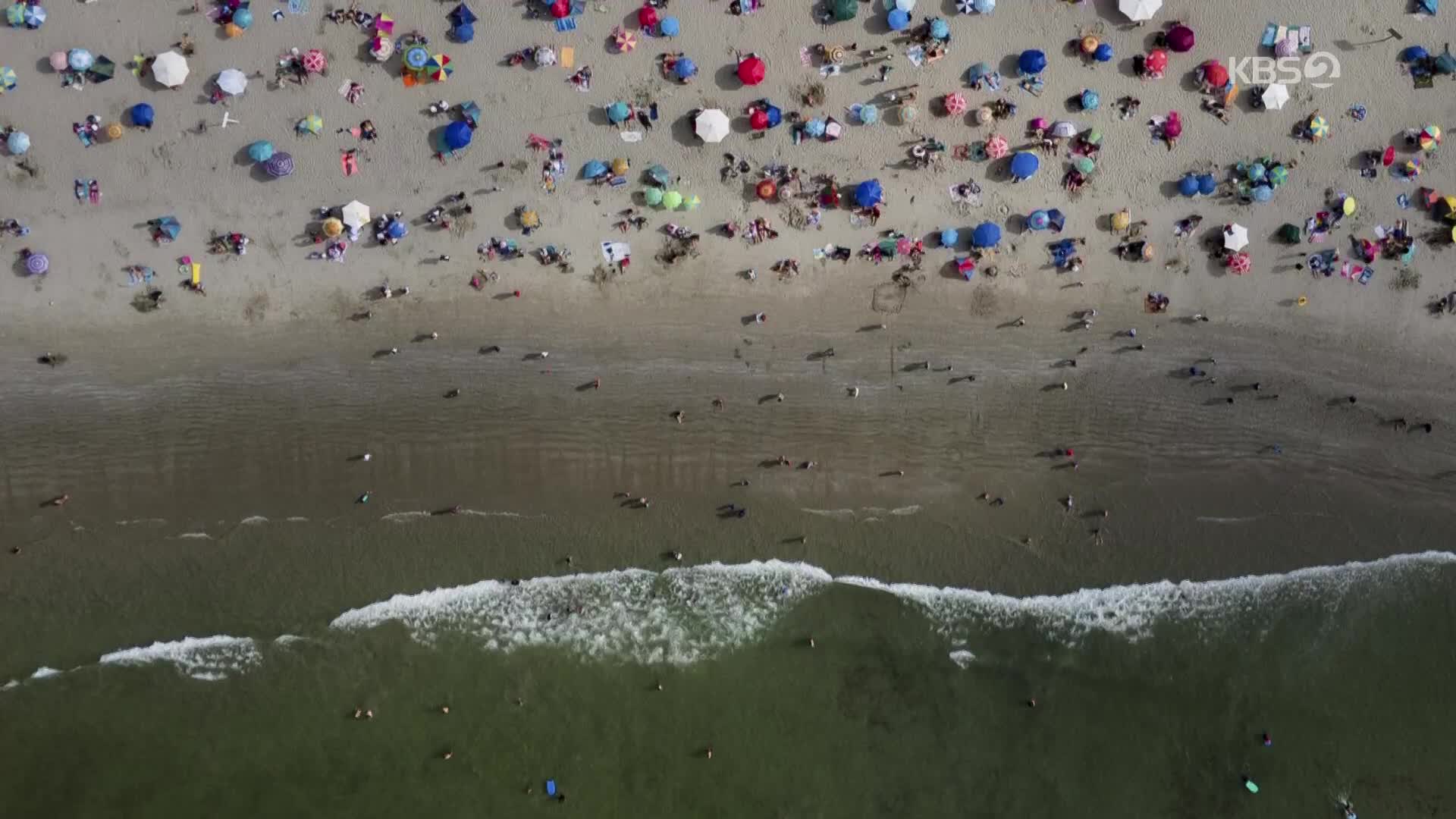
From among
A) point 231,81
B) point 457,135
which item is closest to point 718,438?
point 457,135

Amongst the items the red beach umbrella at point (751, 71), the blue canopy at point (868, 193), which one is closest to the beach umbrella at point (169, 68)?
the red beach umbrella at point (751, 71)

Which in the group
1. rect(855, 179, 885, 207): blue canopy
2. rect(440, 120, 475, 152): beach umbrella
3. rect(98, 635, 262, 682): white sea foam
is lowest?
rect(98, 635, 262, 682): white sea foam

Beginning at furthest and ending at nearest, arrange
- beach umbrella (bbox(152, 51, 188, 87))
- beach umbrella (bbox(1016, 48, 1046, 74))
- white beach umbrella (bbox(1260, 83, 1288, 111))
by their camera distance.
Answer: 1. white beach umbrella (bbox(1260, 83, 1288, 111))
2. beach umbrella (bbox(1016, 48, 1046, 74))
3. beach umbrella (bbox(152, 51, 188, 87))

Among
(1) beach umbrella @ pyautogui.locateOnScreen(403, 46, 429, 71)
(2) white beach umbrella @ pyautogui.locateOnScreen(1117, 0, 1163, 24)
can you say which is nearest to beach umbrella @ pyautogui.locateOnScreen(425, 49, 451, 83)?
(1) beach umbrella @ pyautogui.locateOnScreen(403, 46, 429, 71)

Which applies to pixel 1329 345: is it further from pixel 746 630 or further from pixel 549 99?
pixel 549 99

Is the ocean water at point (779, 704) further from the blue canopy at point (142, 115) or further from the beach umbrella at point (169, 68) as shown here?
the beach umbrella at point (169, 68)

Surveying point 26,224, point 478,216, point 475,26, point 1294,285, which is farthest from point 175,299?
point 1294,285

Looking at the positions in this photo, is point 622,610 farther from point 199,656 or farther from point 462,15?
point 462,15

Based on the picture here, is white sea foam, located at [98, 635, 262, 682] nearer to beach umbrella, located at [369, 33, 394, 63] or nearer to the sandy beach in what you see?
the sandy beach
